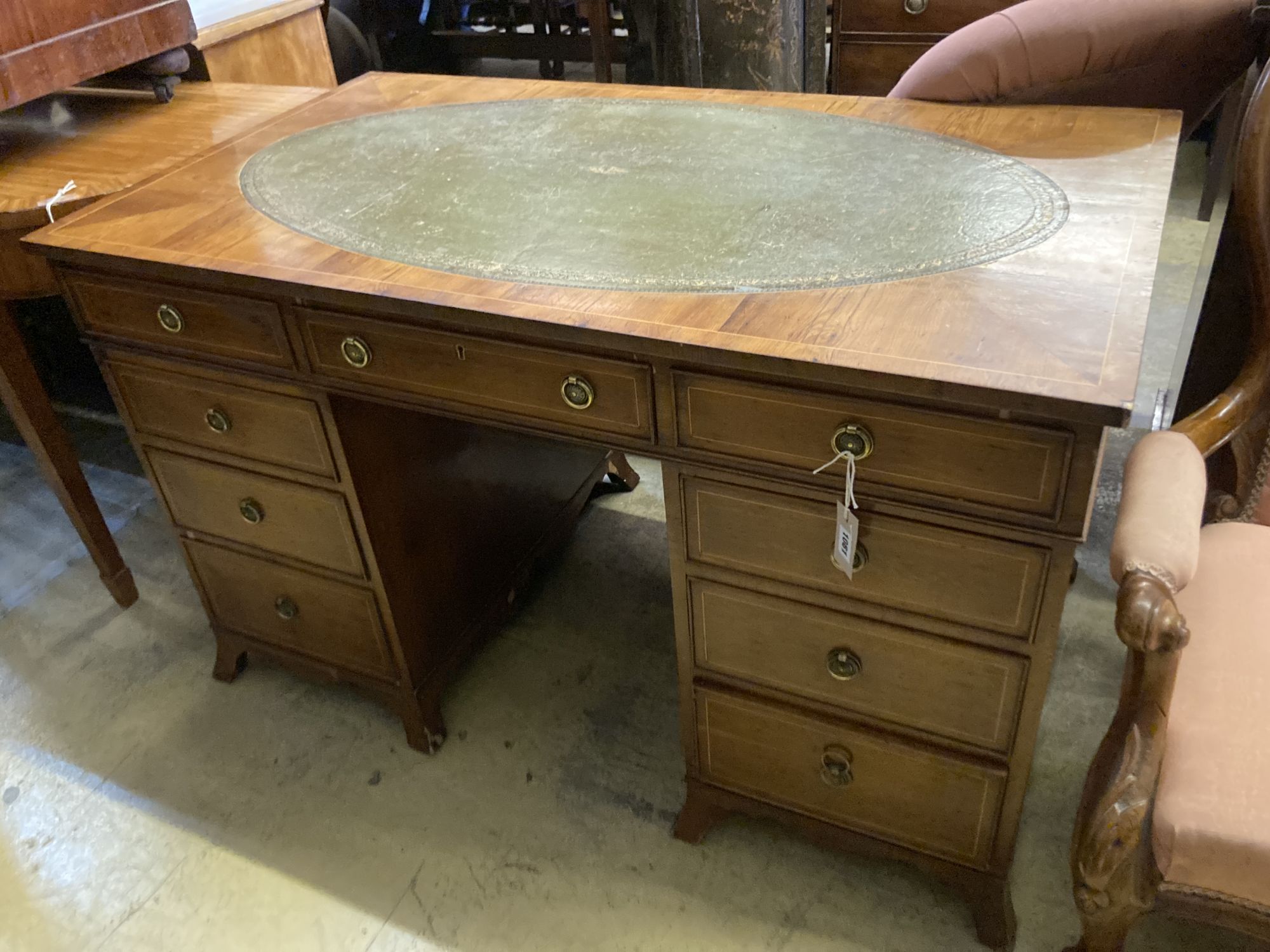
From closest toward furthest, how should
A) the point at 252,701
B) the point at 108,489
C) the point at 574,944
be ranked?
→ the point at 574,944, the point at 252,701, the point at 108,489

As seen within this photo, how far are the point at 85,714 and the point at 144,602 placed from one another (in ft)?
0.99

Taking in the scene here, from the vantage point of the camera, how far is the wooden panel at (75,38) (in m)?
1.47

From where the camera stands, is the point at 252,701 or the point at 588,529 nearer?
the point at 252,701

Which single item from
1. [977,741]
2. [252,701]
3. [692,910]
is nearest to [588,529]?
[252,701]

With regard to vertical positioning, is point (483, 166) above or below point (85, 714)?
above

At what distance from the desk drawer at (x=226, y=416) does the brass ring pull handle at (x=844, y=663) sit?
2.31 ft

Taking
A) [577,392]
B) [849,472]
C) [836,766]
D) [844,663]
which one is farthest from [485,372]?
[836,766]

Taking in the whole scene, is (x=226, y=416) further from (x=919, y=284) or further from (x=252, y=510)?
(x=919, y=284)

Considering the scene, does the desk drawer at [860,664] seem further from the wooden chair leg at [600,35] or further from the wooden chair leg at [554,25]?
the wooden chair leg at [554,25]

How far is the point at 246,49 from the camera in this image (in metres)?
1.98

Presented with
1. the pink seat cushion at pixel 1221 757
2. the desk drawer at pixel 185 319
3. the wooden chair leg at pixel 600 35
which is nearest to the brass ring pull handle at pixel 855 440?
the pink seat cushion at pixel 1221 757

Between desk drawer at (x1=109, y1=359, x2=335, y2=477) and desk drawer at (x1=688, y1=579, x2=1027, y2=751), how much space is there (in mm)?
554

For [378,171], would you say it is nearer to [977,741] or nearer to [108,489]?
[977,741]

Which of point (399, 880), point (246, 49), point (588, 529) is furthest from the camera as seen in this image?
point (588, 529)
